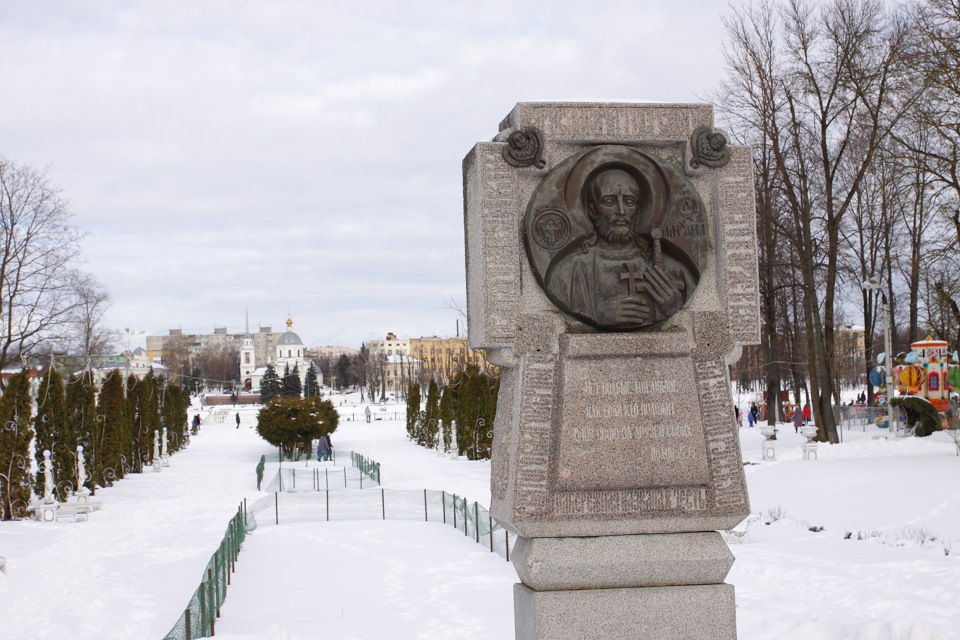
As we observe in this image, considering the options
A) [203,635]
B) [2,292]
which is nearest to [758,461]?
[203,635]

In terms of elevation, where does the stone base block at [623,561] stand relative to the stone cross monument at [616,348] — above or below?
below

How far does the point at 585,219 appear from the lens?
5891 mm

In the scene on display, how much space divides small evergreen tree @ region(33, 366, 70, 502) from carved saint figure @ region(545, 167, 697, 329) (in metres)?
19.1

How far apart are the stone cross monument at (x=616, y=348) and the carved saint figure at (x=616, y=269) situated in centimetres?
1

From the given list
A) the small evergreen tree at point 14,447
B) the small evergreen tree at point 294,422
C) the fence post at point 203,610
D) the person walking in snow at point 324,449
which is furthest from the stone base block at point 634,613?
the small evergreen tree at point 294,422

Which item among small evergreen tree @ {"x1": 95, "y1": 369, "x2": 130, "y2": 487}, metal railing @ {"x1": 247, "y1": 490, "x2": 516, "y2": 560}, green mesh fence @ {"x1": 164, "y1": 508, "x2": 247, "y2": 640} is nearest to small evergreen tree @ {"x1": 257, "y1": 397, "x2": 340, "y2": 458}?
small evergreen tree @ {"x1": 95, "y1": 369, "x2": 130, "y2": 487}

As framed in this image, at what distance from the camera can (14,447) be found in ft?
64.6

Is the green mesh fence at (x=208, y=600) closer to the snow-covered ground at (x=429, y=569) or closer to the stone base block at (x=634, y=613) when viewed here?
the snow-covered ground at (x=429, y=569)

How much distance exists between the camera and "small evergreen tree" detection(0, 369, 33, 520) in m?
19.5

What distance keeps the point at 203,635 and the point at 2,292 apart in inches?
1233

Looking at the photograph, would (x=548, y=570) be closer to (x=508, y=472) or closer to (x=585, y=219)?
(x=508, y=472)

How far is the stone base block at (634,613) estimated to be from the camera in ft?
18.0

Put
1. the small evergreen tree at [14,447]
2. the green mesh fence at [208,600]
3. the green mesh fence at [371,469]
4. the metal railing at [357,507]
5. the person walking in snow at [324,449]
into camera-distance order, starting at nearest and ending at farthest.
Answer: the green mesh fence at [208,600] < the metal railing at [357,507] < the small evergreen tree at [14,447] < the green mesh fence at [371,469] < the person walking in snow at [324,449]

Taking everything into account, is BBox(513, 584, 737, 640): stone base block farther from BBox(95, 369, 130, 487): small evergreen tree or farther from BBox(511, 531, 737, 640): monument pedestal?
BBox(95, 369, 130, 487): small evergreen tree
